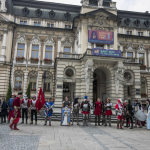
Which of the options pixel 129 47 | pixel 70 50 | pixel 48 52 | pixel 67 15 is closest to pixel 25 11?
pixel 67 15

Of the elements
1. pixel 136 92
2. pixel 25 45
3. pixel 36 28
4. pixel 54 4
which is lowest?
pixel 136 92

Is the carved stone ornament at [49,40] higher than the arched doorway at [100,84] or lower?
higher

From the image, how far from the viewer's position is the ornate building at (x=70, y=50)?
20.8 meters

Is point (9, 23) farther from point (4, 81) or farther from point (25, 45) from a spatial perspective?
point (4, 81)

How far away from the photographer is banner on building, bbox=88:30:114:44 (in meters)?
21.8

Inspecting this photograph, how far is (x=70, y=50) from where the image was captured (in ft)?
86.9

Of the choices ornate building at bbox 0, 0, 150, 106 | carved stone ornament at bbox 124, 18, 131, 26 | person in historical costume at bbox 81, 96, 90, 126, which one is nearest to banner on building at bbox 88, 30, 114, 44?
ornate building at bbox 0, 0, 150, 106

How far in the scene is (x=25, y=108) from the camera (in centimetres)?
1117

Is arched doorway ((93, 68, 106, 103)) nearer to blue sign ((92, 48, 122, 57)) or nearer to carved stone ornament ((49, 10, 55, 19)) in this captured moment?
blue sign ((92, 48, 122, 57))

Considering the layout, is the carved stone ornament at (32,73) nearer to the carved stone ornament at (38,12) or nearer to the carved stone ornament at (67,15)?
the carved stone ornament at (38,12)

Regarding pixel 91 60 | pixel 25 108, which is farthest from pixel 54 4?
pixel 25 108

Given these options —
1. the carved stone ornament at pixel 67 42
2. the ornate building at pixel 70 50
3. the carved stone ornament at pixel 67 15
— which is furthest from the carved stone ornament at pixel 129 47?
the carved stone ornament at pixel 67 15

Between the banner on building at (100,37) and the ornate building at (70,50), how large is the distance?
634 millimetres

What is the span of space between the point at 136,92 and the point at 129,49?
9013 millimetres
